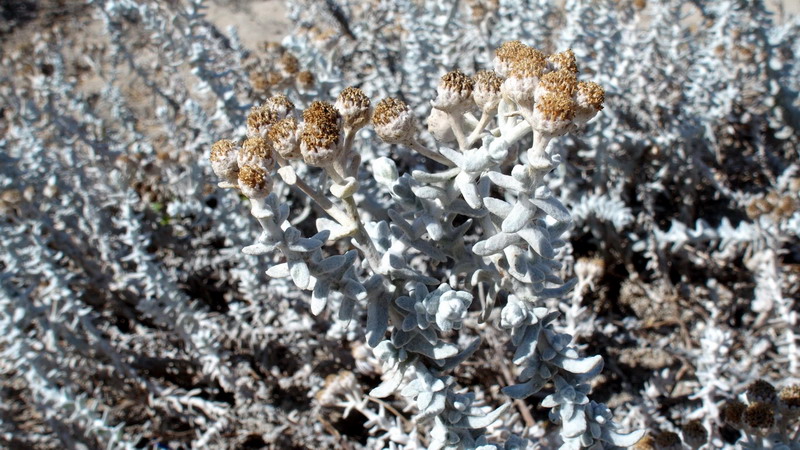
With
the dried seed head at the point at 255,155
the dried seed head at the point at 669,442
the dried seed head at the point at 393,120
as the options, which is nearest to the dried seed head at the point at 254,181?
the dried seed head at the point at 255,155

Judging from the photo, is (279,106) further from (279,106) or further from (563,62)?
(563,62)

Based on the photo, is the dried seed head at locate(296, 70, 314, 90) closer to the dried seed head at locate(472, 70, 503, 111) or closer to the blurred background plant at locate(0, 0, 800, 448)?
the blurred background plant at locate(0, 0, 800, 448)

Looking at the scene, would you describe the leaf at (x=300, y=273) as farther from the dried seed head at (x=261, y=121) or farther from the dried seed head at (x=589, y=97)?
the dried seed head at (x=589, y=97)

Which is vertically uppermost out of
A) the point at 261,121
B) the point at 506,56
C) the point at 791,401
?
the point at 261,121

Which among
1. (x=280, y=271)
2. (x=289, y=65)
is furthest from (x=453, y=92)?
(x=289, y=65)

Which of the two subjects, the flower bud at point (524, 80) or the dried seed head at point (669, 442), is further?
the dried seed head at point (669, 442)

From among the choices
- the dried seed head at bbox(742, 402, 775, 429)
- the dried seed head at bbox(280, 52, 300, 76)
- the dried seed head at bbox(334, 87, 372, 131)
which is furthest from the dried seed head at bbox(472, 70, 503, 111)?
the dried seed head at bbox(280, 52, 300, 76)
